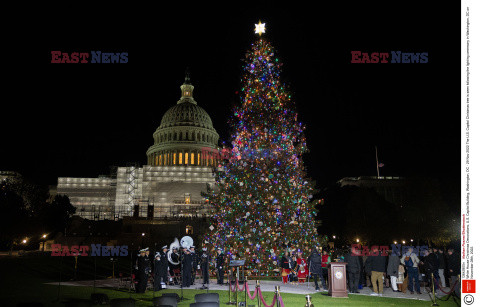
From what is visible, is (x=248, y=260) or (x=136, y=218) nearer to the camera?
(x=248, y=260)

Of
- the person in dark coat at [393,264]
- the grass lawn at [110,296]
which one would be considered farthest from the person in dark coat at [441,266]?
the grass lawn at [110,296]

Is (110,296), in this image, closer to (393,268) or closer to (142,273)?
(142,273)

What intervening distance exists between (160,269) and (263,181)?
694cm

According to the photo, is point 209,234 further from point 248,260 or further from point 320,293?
point 320,293

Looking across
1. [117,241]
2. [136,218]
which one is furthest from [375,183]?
[117,241]

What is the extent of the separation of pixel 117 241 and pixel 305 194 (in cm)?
3679

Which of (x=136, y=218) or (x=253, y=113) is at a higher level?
(x=253, y=113)

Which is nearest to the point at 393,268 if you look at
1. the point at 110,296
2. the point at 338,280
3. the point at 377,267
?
the point at 377,267

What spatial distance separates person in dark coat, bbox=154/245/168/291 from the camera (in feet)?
60.5

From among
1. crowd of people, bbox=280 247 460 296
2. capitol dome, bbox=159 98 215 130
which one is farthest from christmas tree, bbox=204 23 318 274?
capitol dome, bbox=159 98 215 130

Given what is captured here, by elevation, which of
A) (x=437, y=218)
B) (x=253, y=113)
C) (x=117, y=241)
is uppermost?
(x=253, y=113)

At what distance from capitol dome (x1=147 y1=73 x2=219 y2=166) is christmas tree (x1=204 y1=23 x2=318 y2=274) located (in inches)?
3315

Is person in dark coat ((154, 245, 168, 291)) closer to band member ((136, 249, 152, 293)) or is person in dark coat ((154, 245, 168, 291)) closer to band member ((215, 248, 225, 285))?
band member ((136, 249, 152, 293))

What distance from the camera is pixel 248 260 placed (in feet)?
70.2
